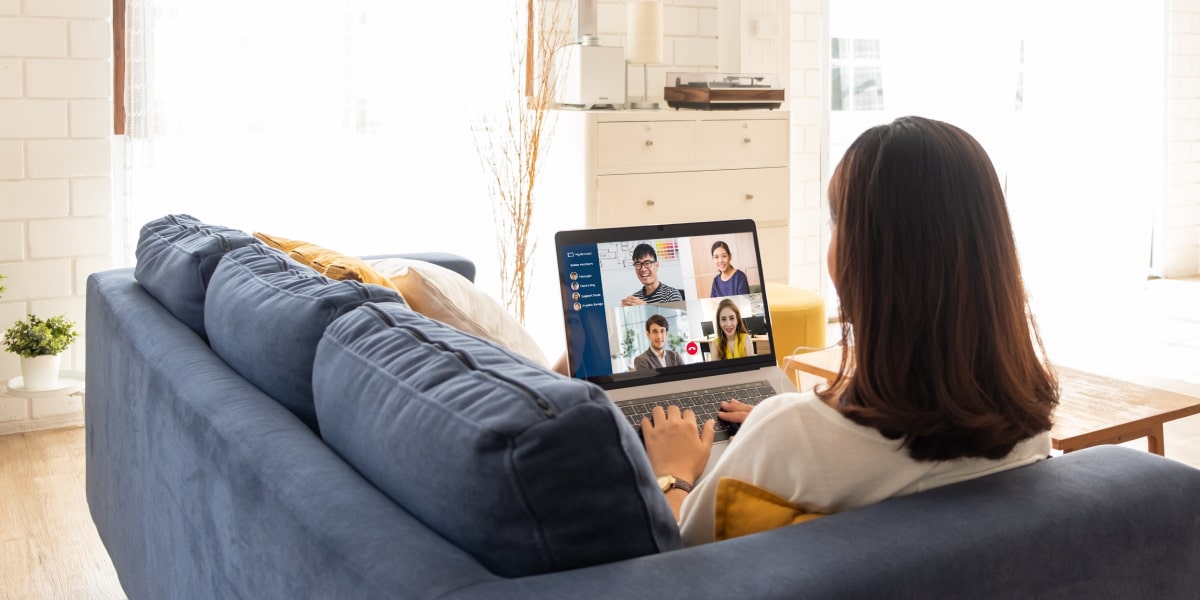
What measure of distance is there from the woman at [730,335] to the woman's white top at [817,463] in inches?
34.8

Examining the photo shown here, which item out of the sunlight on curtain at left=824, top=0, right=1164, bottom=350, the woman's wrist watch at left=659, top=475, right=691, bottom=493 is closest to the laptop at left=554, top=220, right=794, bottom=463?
the woman's wrist watch at left=659, top=475, right=691, bottom=493

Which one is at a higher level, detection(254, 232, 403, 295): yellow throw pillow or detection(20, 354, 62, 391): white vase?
detection(254, 232, 403, 295): yellow throw pillow

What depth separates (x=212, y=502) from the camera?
1.38m

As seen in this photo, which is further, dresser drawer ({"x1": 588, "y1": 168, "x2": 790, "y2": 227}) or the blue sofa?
dresser drawer ({"x1": 588, "y1": 168, "x2": 790, "y2": 227})

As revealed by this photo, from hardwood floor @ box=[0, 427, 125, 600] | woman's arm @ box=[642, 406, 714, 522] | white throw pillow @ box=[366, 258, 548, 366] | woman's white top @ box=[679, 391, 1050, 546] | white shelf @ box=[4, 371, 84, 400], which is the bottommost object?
hardwood floor @ box=[0, 427, 125, 600]

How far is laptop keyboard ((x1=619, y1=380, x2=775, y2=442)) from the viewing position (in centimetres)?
191

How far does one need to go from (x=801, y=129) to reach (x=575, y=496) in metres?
4.76

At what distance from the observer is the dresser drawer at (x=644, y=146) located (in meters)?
4.14

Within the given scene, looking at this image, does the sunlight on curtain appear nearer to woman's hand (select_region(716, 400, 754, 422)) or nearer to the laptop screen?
the laptop screen

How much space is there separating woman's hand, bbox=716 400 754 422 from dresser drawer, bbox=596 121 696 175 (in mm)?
2432

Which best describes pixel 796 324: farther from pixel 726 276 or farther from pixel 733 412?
pixel 733 412

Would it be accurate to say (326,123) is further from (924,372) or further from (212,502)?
(924,372)

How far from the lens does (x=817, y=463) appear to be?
1.17m

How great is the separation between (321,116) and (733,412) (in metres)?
2.82
